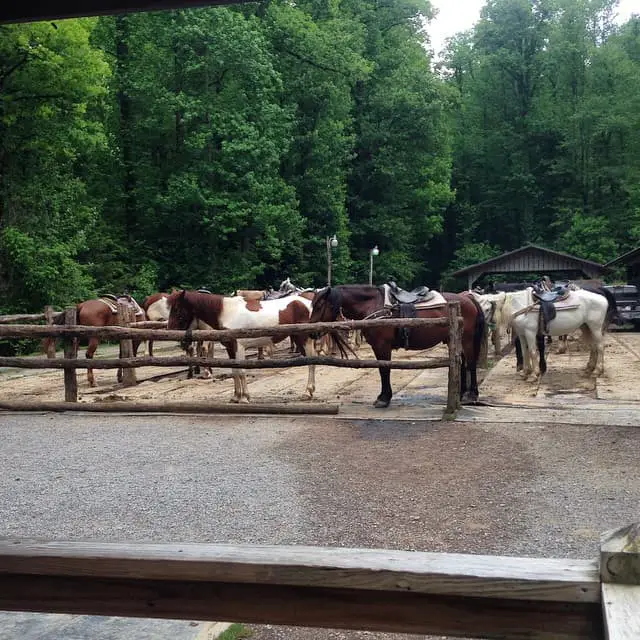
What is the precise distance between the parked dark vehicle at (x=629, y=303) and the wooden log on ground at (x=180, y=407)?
64.3 feet

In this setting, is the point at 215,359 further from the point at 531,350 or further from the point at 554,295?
the point at 554,295

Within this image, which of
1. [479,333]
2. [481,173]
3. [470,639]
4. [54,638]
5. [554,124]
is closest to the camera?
[470,639]

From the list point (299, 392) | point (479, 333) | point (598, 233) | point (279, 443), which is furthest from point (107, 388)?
A: point (598, 233)

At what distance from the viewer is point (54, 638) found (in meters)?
3.44

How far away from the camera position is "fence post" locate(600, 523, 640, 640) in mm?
1468

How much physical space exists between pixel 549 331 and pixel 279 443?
671cm

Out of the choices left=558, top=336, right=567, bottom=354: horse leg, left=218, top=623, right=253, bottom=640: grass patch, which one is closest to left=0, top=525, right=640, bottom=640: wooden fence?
left=218, top=623, right=253, bottom=640: grass patch

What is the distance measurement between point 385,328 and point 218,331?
98.9 inches

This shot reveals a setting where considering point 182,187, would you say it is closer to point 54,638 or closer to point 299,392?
point 299,392

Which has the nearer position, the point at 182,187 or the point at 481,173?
the point at 182,187

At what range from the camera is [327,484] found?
20.9 feet

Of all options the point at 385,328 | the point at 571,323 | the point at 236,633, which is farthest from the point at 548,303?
the point at 236,633

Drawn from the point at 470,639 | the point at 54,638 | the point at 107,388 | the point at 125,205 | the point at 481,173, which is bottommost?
the point at 107,388

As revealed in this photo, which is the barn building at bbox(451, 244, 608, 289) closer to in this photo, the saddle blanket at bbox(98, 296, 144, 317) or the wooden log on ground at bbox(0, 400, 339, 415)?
the saddle blanket at bbox(98, 296, 144, 317)
